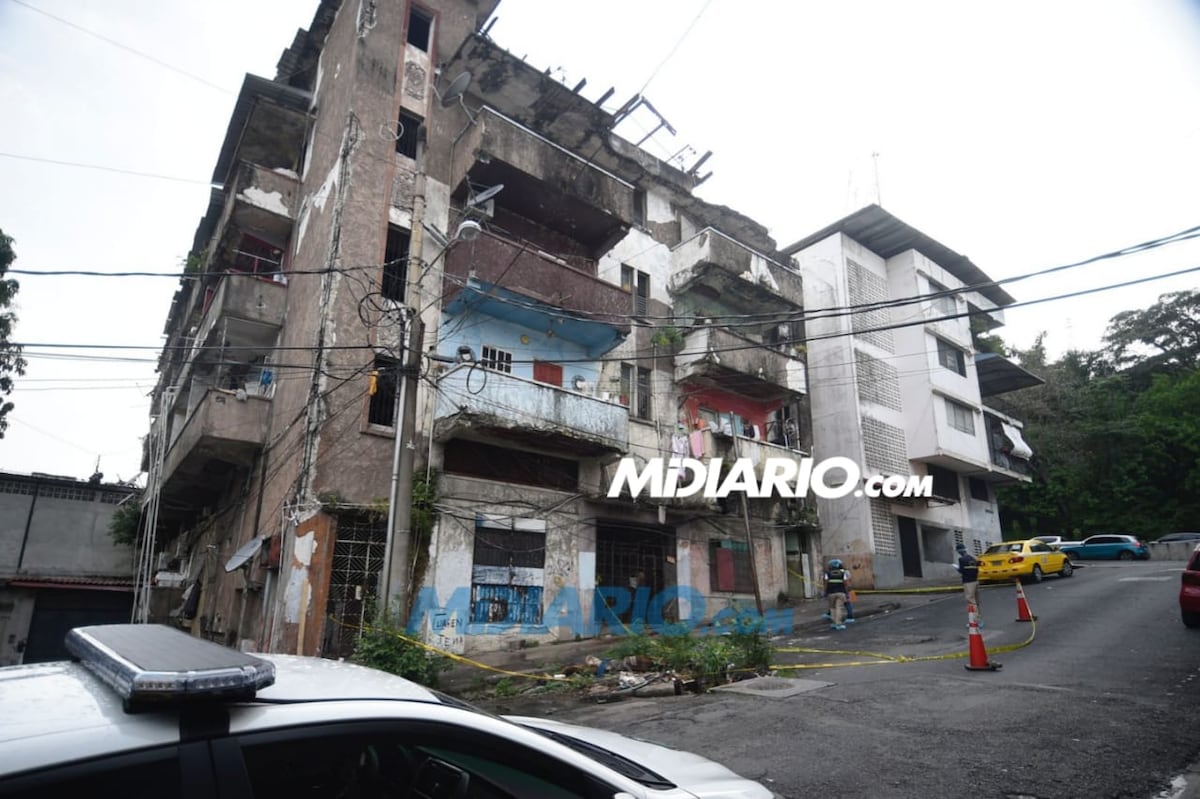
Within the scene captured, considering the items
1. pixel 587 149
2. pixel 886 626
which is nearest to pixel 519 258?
pixel 587 149

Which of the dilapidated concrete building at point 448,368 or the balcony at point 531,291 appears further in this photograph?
the balcony at point 531,291

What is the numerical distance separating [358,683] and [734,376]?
19501 millimetres

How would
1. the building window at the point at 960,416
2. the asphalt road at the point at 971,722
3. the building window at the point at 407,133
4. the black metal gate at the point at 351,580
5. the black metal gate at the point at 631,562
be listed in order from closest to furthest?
the asphalt road at the point at 971,722 < the black metal gate at the point at 351,580 < the building window at the point at 407,133 < the black metal gate at the point at 631,562 < the building window at the point at 960,416

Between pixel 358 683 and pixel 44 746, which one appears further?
pixel 358 683

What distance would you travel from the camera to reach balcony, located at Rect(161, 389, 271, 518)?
14.8m

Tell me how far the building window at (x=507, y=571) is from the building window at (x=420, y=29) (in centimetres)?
1268

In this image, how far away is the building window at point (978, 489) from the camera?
2984cm

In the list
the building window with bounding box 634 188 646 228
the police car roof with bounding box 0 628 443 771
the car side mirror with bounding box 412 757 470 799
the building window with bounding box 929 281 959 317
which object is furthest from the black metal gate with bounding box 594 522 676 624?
the building window with bounding box 929 281 959 317

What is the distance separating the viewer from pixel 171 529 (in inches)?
1025

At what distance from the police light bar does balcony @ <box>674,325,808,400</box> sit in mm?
17657

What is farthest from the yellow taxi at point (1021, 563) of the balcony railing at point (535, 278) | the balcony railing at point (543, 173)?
the balcony railing at point (543, 173)

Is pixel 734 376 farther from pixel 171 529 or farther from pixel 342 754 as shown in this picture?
pixel 171 529

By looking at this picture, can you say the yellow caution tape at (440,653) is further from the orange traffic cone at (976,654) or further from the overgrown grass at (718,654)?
the orange traffic cone at (976,654)

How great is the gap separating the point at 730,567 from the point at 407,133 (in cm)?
1510
